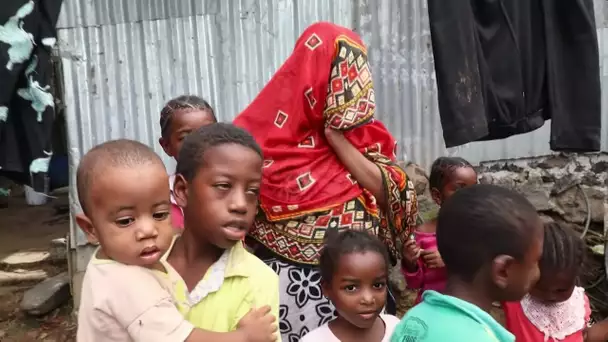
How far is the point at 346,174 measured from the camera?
7.77 ft


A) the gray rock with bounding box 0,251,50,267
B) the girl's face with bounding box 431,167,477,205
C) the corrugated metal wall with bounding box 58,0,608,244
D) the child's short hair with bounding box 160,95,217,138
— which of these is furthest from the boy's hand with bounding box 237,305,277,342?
the gray rock with bounding box 0,251,50,267

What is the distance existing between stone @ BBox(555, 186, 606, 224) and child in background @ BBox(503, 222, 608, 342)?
2760mm

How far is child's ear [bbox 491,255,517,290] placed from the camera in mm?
1656

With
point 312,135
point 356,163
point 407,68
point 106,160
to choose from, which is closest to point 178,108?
point 312,135

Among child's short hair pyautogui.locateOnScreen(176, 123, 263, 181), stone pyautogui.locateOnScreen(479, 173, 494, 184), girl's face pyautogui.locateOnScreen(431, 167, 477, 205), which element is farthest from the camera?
stone pyautogui.locateOnScreen(479, 173, 494, 184)

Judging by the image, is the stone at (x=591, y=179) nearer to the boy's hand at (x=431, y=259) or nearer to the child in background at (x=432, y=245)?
the child in background at (x=432, y=245)

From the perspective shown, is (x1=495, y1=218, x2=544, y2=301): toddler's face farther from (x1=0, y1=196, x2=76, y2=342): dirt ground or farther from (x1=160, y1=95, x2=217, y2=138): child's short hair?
(x1=0, y1=196, x2=76, y2=342): dirt ground

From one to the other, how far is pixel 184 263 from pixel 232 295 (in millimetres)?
195

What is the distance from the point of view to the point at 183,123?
266cm

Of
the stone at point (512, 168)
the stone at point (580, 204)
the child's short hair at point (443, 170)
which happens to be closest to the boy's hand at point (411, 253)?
the child's short hair at point (443, 170)

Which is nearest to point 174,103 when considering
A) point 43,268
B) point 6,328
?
point 6,328

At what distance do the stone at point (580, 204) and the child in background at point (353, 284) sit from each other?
11.0 ft

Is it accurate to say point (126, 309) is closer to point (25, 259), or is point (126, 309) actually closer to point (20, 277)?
point (20, 277)

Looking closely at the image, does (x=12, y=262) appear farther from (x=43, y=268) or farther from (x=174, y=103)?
(x=174, y=103)
